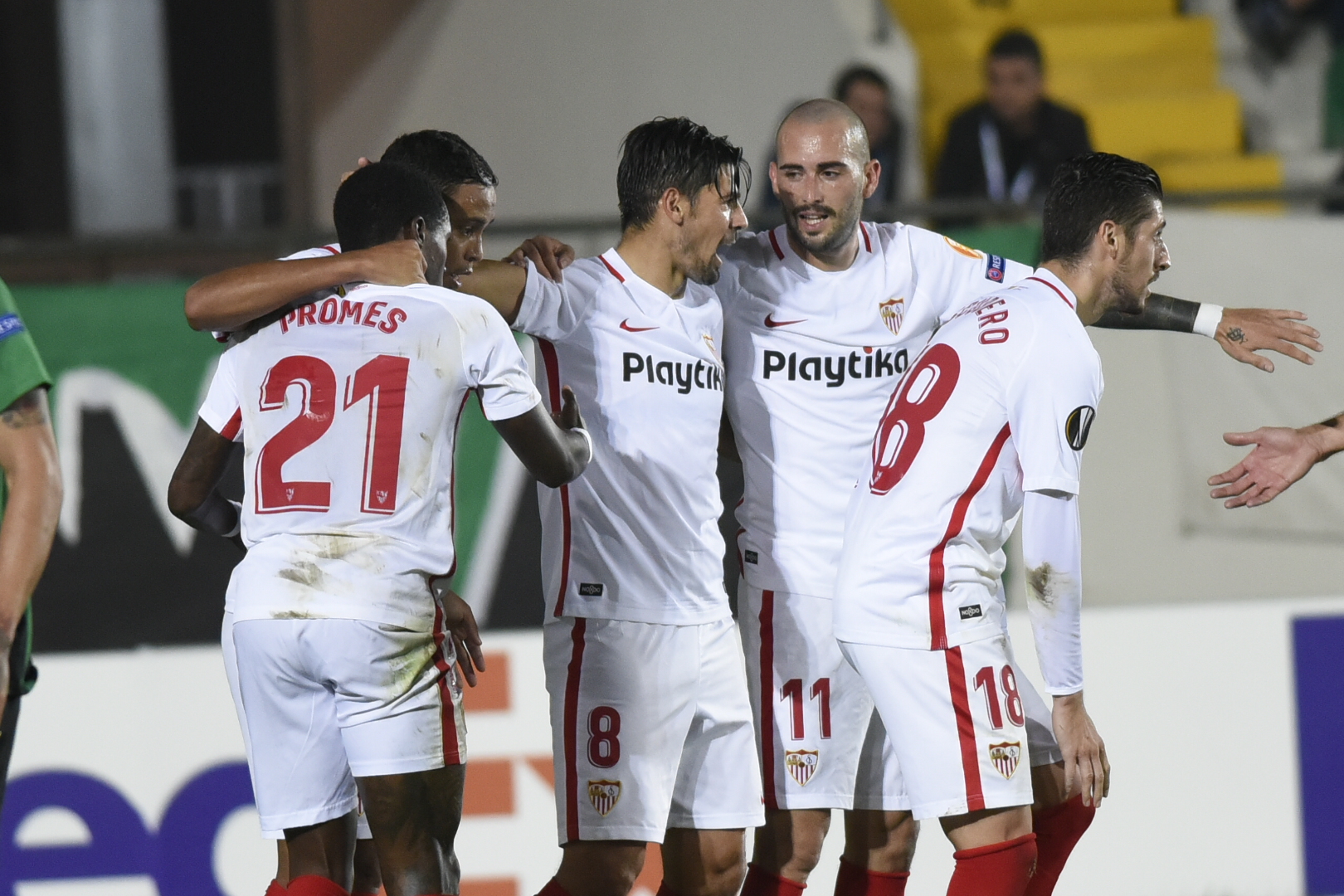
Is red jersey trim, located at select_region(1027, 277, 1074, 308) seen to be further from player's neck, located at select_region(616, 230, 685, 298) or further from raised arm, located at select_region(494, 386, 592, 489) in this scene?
raised arm, located at select_region(494, 386, 592, 489)

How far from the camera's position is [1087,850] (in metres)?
5.54

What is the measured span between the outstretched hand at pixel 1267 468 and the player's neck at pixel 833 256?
1.05 meters

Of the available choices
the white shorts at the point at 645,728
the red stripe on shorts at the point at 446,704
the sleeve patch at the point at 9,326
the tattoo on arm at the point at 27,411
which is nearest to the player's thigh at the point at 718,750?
the white shorts at the point at 645,728

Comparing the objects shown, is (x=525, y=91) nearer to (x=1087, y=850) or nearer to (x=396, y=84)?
(x=396, y=84)

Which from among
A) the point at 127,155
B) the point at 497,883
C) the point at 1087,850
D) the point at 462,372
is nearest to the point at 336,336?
the point at 462,372

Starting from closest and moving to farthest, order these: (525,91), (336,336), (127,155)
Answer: (336,336)
(525,91)
(127,155)

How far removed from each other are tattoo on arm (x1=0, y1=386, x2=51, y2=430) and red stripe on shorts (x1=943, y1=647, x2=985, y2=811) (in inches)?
78.9

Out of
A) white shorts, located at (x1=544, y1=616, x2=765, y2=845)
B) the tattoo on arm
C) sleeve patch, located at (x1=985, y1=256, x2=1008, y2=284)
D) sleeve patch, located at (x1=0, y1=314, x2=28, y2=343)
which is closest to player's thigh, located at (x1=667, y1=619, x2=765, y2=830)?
white shorts, located at (x1=544, y1=616, x2=765, y2=845)

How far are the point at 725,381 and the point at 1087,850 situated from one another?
2.34 metres

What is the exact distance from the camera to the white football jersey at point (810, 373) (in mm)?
4145

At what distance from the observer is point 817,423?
4.16m

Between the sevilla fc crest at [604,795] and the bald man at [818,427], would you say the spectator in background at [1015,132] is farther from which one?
the sevilla fc crest at [604,795]

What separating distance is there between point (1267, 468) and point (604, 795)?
1.74 metres

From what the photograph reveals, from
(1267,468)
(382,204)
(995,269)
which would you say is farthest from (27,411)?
(1267,468)
